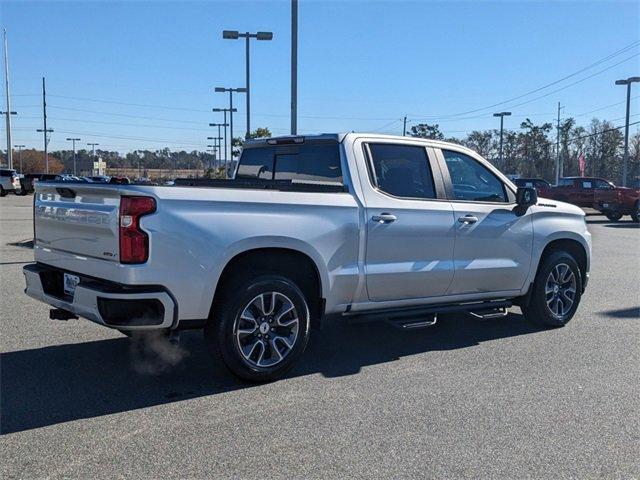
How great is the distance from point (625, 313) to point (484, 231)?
2927 mm

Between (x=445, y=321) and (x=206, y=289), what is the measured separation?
3.62m

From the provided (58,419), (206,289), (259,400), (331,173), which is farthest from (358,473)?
(331,173)

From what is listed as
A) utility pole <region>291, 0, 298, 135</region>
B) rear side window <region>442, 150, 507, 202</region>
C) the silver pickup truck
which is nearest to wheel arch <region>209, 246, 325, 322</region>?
the silver pickup truck

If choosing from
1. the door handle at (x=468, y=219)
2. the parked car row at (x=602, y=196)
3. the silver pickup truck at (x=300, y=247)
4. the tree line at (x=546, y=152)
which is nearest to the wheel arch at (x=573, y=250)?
the silver pickup truck at (x=300, y=247)

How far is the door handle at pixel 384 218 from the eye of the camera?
17.6ft

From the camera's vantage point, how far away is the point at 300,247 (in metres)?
4.93

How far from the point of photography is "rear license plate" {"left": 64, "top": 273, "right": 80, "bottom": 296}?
4.73 meters

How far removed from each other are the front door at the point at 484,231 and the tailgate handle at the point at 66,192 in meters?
3.37

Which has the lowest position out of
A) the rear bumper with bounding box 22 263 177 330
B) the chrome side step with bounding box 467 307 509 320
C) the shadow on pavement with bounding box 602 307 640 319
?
the shadow on pavement with bounding box 602 307 640 319

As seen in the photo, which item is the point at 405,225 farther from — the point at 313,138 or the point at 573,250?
the point at 573,250

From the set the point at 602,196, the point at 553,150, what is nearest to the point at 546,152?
the point at 553,150

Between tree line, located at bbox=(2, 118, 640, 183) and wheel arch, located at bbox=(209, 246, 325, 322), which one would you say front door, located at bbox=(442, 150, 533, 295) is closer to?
wheel arch, located at bbox=(209, 246, 325, 322)

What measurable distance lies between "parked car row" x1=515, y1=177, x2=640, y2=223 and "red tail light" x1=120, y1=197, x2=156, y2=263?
2272 cm

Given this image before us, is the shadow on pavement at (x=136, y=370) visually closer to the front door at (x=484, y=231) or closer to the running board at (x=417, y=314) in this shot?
the running board at (x=417, y=314)
